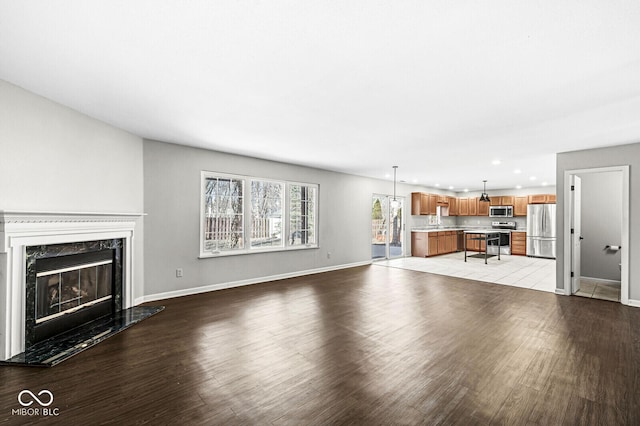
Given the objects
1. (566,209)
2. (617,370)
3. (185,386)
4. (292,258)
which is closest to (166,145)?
(292,258)

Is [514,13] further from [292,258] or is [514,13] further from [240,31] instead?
[292,258]

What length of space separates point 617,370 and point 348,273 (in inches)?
188

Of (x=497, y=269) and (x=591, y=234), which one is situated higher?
(x=591, y=234)

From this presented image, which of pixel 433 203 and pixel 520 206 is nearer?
pixel 520 206

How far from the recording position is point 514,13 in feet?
5.64

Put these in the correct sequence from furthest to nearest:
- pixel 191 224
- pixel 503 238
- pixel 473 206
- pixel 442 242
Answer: pixel 473 206 → pixel 503 238 → pixel 442 242 → pixel 191 224

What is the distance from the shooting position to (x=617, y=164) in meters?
4.62

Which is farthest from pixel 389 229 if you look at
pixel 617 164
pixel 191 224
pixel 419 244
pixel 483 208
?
pixel 191 224

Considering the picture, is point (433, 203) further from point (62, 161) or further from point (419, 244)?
point (62, 161)

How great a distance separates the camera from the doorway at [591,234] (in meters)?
5.01

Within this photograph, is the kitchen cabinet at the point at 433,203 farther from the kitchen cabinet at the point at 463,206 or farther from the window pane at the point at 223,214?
the window pane at the point at 223,214

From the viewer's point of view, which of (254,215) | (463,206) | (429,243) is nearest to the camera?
(254,215)

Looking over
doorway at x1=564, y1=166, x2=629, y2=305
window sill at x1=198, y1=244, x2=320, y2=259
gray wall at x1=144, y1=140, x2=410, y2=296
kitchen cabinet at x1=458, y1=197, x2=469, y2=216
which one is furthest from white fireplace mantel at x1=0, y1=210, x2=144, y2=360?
kitchen cabinet at x1=458, y1=197, x2=469, y2=216

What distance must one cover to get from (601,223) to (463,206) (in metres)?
5.77
